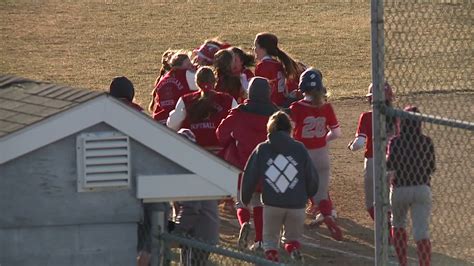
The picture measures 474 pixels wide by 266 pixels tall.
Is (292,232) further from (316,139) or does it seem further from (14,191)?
(14,191)

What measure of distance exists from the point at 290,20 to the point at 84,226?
21238mm

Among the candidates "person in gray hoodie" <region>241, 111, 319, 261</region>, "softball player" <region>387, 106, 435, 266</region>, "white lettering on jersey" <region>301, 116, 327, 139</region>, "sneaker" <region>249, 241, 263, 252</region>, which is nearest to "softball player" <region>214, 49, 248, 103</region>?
"white lettering on jersey" <region>301, 116, 327, 139</region>

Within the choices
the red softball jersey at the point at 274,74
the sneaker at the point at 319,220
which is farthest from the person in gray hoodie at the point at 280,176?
the red softball jersey at the point at 274,74

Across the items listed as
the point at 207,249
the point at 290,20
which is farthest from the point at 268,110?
the point at 290,20

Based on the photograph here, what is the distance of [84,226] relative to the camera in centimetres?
771

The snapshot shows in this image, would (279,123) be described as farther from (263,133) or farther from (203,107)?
(203,107)

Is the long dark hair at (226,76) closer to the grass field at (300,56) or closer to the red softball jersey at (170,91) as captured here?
the red softball jersey at (170,91)

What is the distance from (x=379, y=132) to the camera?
7676 millimetres

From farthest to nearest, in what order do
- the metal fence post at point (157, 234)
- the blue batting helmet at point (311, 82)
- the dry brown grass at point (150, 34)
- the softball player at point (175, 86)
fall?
the dry brown grass at point (150, 34) < the softball player at point (175, 86) < the blue batting helmet at point (311, 82) < the metal fence post at point (157, 234)

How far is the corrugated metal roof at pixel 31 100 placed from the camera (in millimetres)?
7750

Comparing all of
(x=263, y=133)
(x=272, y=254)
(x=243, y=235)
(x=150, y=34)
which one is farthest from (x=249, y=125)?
(x=150, y=34)

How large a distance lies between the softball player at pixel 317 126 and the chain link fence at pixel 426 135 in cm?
86

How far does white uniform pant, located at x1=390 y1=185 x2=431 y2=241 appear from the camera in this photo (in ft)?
31.5

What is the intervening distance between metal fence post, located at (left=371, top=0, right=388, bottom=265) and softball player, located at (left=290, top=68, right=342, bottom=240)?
154 inches
